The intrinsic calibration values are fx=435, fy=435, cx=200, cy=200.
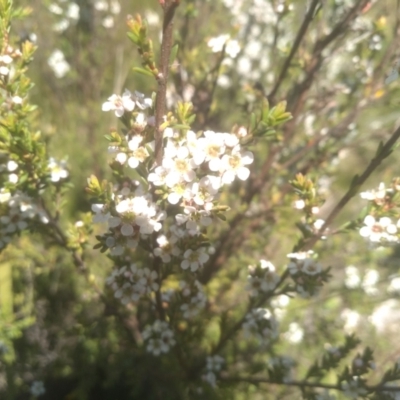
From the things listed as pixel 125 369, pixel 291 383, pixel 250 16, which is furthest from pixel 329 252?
pixel 250 16

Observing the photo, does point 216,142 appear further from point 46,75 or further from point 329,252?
point 46,75

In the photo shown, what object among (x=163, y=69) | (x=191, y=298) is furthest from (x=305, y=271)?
(x=163, y=69)

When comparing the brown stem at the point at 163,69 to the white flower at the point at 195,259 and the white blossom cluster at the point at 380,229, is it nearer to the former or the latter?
the white flower at the point at 195,259

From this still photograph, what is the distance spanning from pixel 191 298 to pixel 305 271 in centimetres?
61

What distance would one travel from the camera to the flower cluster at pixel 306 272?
6.26ft

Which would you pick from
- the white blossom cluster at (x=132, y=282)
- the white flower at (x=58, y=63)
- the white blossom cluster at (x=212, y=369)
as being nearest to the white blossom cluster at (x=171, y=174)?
the white blossom cluster at (x=132, y=282)

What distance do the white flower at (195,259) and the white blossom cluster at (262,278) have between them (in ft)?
1.35

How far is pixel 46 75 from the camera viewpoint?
420 centimetres

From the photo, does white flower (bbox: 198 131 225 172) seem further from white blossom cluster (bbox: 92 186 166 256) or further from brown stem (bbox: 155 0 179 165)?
white blossom cluster (bbox: 92 186 166 256)

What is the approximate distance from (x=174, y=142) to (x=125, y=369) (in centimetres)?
206

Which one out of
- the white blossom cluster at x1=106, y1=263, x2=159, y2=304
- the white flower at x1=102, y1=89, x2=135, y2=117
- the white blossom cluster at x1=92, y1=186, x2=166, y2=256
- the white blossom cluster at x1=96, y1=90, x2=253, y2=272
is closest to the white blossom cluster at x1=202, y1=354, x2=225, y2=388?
the white blossom cluster at x1=106, y1=263, x2=159, y2=304

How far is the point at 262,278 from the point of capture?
83.4 inches

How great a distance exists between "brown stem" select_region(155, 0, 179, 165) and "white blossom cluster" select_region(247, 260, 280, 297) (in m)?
0.82

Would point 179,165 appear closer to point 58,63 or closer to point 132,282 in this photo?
point 132,282
